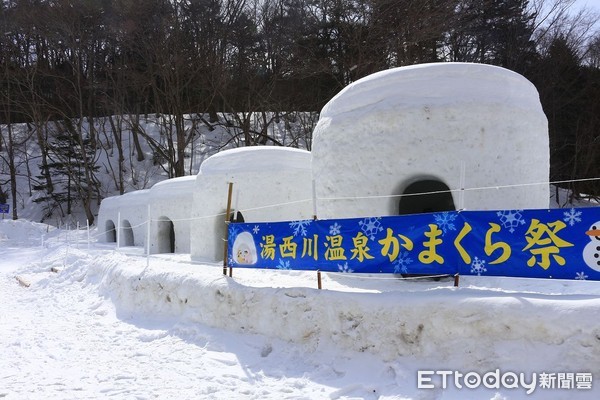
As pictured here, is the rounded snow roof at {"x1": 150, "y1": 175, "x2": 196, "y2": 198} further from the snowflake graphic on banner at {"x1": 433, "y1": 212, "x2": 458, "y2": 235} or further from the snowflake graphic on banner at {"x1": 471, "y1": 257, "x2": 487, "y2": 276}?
the snowflake graphic on banner at {"x1": 471, "y1": 257, "x2": 487, "y2": 276}

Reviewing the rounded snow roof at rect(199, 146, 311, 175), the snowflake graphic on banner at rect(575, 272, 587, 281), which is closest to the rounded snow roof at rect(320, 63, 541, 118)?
the snowflake graphic on banner at rect(575, 272, 587, 281)

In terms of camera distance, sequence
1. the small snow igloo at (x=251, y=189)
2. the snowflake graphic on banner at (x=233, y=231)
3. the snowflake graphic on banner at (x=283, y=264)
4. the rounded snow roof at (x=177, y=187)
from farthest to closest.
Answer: the rounded snow roof at (x=177, y=187)
the small snow igloo at (x=251, y=189)
the snowflake graphic on banner at (x=233, y=231)
the snowflake graphic on banner at (x=283, y=264)

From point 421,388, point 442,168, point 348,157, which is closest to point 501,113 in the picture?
point 442,168

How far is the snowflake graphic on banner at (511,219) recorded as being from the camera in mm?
4566

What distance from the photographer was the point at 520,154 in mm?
6984

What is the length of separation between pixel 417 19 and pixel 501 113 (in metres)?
14.4

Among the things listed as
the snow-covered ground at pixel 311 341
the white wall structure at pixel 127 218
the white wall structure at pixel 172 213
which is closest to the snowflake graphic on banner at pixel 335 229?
the snow-covered ground at pixel 311 341

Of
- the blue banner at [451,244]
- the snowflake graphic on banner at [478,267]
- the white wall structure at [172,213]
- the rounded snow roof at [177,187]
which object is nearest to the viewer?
the blue banner at [451,244]

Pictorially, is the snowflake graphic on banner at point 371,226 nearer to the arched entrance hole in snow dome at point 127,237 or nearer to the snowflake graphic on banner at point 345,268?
the snowflake graphic on banner at point 345,268

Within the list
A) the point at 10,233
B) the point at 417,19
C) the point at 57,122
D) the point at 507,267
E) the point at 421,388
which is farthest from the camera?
the point at 57,122

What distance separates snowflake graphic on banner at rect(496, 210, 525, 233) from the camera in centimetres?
457

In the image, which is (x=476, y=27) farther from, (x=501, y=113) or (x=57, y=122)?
(x=57, y=122)

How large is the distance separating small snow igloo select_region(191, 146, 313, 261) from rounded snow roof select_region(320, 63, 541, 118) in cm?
376

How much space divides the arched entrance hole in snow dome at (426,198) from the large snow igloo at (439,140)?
23mm
